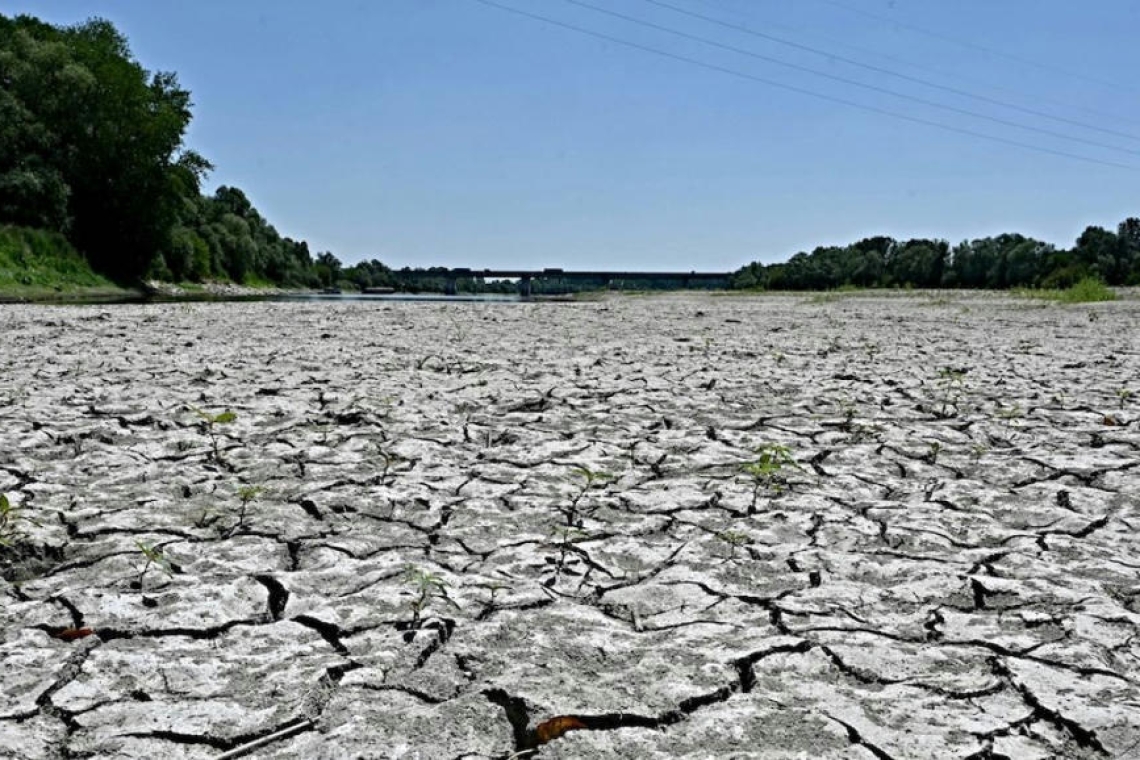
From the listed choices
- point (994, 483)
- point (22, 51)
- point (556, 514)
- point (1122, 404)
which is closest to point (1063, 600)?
point (994, 483)

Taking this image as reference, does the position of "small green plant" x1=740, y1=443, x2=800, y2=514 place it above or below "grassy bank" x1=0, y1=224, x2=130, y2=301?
below

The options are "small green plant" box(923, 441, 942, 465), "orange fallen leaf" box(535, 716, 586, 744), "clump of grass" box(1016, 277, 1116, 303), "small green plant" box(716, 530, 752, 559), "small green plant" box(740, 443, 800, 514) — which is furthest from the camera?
"clump of grass" box(1016, 277, 1116, 303)

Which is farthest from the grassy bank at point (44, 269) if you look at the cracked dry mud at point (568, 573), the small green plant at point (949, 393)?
the small green plant at point (949, 393)

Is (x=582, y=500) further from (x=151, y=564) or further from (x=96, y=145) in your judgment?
(x=96, y=145)

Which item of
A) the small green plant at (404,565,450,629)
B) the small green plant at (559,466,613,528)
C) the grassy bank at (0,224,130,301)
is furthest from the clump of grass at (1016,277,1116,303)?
the grassy bank at (0,224,130,301)

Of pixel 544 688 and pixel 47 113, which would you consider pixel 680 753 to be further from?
pixel 47 113

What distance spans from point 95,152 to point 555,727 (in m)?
39.4

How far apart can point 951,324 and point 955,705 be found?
12.4 metres

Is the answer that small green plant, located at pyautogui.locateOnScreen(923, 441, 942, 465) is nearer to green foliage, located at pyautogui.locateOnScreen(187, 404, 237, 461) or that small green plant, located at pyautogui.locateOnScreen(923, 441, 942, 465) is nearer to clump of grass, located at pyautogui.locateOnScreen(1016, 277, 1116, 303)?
green foliage, located at pyautogui.locateOnScreen(187, 404, 237, 461)

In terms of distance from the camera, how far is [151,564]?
2.43 metres

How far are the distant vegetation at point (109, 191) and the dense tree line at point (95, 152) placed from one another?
45 millimetres

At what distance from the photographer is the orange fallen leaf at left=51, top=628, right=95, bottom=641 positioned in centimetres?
197

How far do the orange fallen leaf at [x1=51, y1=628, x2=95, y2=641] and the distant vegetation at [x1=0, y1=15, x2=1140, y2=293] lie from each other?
25.7 m

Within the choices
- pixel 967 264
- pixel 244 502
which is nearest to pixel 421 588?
pixel 244 502
